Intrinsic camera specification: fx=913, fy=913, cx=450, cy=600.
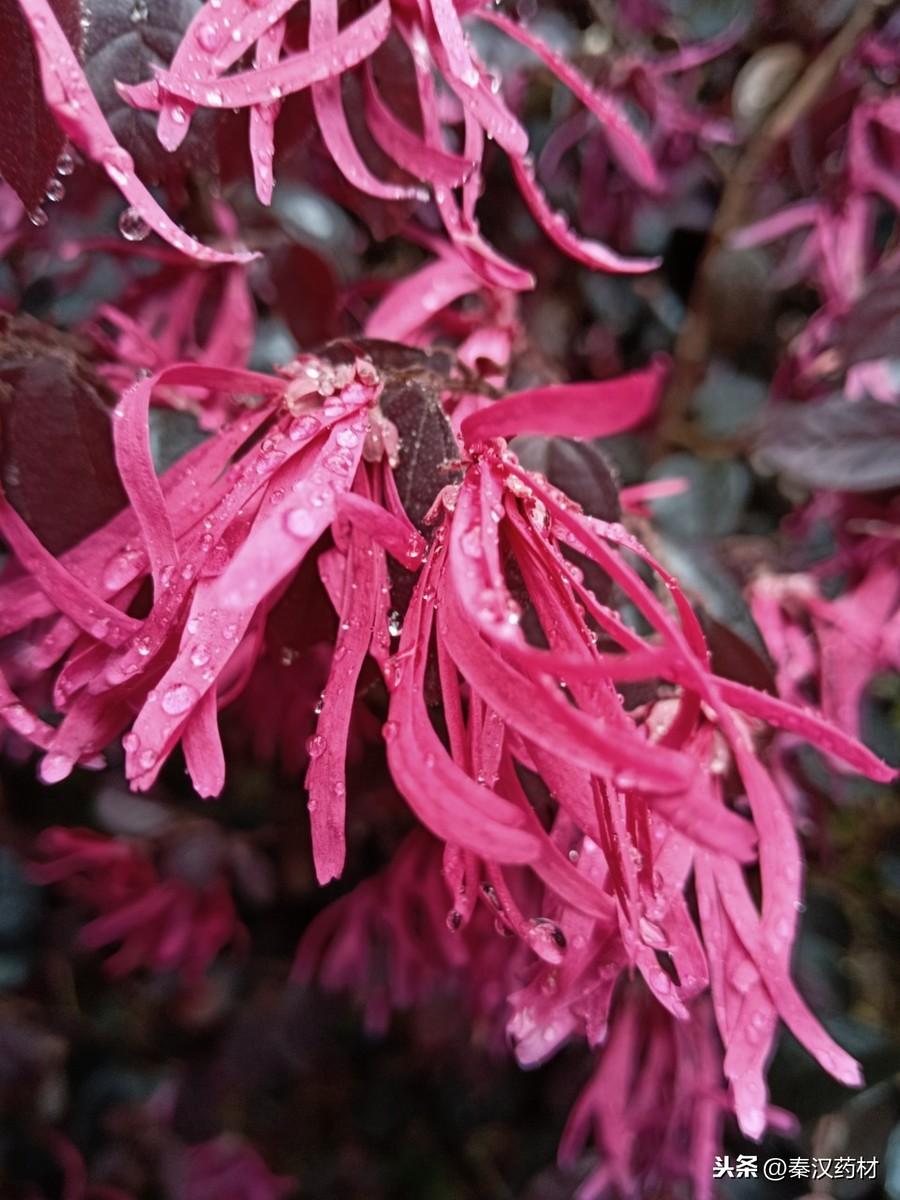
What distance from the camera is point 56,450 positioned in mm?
385

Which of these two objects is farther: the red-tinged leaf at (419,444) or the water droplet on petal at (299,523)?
the red-tinged leaf at (419,444)

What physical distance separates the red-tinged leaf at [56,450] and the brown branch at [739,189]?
643 mm

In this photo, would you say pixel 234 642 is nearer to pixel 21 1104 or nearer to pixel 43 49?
pixel 43 49

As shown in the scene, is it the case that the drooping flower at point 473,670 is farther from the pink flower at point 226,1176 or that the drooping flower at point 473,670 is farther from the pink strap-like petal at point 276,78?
the pink flower at point 226,1176

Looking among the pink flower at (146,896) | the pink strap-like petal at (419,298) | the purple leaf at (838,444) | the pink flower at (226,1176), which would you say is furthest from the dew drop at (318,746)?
the pink flower at (226,1176)

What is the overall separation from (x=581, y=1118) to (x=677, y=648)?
1.82 ft

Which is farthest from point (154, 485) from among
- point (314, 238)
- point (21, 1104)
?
point (21, 1104)

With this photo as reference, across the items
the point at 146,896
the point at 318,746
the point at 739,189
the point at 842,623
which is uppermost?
the point at 739,189

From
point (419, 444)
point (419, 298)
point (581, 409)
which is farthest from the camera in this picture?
point (419, 298)

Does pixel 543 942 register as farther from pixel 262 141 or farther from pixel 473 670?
pixel 262 141

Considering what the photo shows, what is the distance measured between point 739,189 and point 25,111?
0.76 metres

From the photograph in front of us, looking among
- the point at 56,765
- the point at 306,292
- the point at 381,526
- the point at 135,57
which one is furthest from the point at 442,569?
the point at 306,292

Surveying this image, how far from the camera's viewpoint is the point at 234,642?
10.6 inches

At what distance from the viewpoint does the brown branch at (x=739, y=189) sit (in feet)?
2.67
